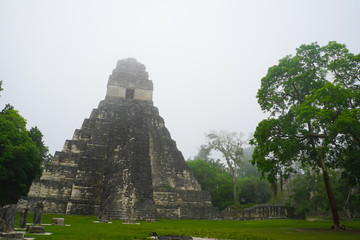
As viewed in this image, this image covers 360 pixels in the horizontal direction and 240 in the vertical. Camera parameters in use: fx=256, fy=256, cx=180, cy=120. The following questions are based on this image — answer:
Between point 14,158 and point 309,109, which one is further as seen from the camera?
point 14,158

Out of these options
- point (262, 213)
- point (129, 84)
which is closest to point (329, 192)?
point (262, 213)

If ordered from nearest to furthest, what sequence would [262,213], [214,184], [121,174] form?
[121,174], [262,213], [214,184]

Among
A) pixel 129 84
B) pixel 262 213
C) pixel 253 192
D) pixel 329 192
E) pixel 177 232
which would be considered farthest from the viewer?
pixel 253 192

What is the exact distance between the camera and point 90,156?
1728 centimetres

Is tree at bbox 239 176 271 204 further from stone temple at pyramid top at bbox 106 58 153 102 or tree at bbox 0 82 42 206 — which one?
tree at bbox 0 82 42 206

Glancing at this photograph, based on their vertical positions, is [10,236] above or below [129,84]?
below

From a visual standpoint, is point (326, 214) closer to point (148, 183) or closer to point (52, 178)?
point (148, 183)

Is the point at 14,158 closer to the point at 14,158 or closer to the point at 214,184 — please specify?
the point at 14,158

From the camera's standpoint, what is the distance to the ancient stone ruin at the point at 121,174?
47.2 feet

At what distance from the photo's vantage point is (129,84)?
24766 millimetres

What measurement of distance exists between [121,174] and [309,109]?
1076 cm

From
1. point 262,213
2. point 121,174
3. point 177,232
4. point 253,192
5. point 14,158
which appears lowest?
point 262,213

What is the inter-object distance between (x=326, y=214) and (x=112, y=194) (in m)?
29.7

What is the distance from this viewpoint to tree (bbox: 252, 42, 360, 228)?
10375 mm
